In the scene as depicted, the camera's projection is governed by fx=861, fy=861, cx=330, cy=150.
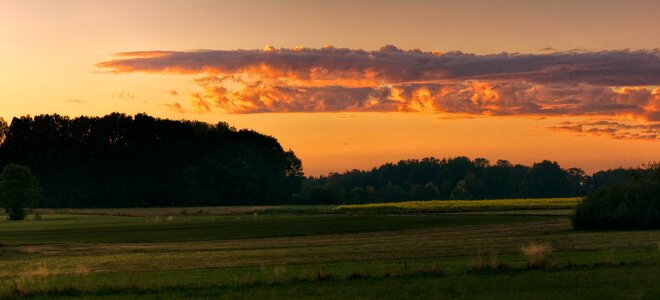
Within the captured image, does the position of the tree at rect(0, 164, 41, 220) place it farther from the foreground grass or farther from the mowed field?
the mowed field

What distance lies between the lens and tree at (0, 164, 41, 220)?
122062mm

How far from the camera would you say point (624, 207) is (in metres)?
65.6

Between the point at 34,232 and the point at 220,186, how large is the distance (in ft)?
283

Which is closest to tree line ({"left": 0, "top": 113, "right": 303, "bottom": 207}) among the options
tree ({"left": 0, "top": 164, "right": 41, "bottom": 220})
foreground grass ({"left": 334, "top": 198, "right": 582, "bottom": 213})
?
tree ({"left": 0, "top": 164, "right": 41, "bottom": 220})

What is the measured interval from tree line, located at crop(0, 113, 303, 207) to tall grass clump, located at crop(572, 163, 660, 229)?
106 m

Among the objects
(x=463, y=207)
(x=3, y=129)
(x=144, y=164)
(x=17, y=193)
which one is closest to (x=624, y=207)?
(x=463, y=207)

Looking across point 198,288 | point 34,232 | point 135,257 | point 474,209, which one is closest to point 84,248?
point 135,257

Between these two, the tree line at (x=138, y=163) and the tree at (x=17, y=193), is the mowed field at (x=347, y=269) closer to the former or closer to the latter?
the tree at (x=17, y=193)

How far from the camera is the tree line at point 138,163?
163500mm

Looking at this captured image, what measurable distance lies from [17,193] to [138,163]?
47676 mm

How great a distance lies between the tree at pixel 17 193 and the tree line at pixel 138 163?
1353 inches

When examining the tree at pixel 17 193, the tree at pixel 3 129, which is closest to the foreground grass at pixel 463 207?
the tree at pixel 17 193

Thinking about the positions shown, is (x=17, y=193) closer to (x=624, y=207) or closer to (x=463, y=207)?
(x=463, y=207)

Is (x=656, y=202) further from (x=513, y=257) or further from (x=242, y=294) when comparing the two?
(x=242, y=294)
